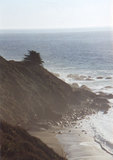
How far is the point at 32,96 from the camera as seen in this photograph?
27.1 metres

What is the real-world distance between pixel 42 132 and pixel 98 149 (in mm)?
4881

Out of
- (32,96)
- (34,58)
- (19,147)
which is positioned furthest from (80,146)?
(34,58)

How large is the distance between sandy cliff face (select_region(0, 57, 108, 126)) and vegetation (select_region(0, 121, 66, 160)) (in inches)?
248

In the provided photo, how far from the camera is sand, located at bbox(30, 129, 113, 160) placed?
1885cm

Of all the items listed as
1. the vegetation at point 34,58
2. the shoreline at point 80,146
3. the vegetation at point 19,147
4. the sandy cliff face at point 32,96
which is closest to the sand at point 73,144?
the shoreline at point 80,146

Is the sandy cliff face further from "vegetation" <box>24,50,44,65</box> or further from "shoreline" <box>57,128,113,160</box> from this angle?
"shoreline" <box>57,128,113,160</box>

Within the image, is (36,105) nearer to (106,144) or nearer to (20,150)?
(106,144)

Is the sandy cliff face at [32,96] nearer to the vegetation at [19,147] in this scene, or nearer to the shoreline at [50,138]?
the shoreline at [50,138]

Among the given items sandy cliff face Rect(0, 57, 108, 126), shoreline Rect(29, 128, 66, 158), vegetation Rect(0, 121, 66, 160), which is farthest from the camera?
sandy cliff face Rect(0, 57, 108, 126)

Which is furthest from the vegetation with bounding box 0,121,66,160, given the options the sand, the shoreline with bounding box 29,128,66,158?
the shoreline with bounding box 29,128,66,158

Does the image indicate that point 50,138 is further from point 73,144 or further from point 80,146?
point 80,146

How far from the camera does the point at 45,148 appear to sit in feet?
53.2

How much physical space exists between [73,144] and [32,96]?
7.64 meters

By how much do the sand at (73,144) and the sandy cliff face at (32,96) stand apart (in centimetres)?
267
